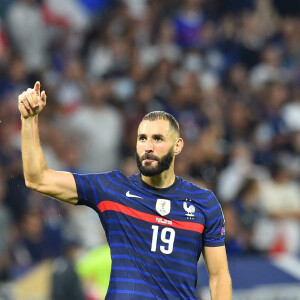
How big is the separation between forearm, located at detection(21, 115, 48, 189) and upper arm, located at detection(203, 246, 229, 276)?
1.03 meters

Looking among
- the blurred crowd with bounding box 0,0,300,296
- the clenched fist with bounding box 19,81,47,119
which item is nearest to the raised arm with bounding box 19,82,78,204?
the clenched fist with bounding box 19,81,47,119

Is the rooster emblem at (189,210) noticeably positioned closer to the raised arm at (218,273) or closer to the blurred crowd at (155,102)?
the raised arm at (218,273)

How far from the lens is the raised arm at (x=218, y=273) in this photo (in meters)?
4.43

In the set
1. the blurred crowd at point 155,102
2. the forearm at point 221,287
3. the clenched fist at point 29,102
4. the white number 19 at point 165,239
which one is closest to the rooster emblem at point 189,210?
the white number 19 at point 165,239

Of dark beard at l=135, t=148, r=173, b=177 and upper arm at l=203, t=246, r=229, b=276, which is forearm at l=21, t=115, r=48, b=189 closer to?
dark beard at l=135, t=148, r=173, b=177

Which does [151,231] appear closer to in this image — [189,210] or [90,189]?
[189,210]

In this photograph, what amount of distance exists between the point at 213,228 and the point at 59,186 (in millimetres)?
878

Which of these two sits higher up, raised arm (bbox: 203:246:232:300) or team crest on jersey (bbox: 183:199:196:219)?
team crest on jersey (bbox: 183:199:196:219)

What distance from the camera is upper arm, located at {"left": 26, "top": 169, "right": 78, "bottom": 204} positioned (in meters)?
4.16

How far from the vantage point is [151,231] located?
4293 mm

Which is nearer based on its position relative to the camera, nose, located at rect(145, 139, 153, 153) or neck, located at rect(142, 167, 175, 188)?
nose, located at rect(145, 139, 153, 153)

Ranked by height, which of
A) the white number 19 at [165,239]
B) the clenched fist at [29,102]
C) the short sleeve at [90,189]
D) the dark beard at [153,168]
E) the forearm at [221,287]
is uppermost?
the clenched fist at [29,102]

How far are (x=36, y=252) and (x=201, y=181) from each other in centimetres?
227

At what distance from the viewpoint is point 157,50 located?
1202 cm
